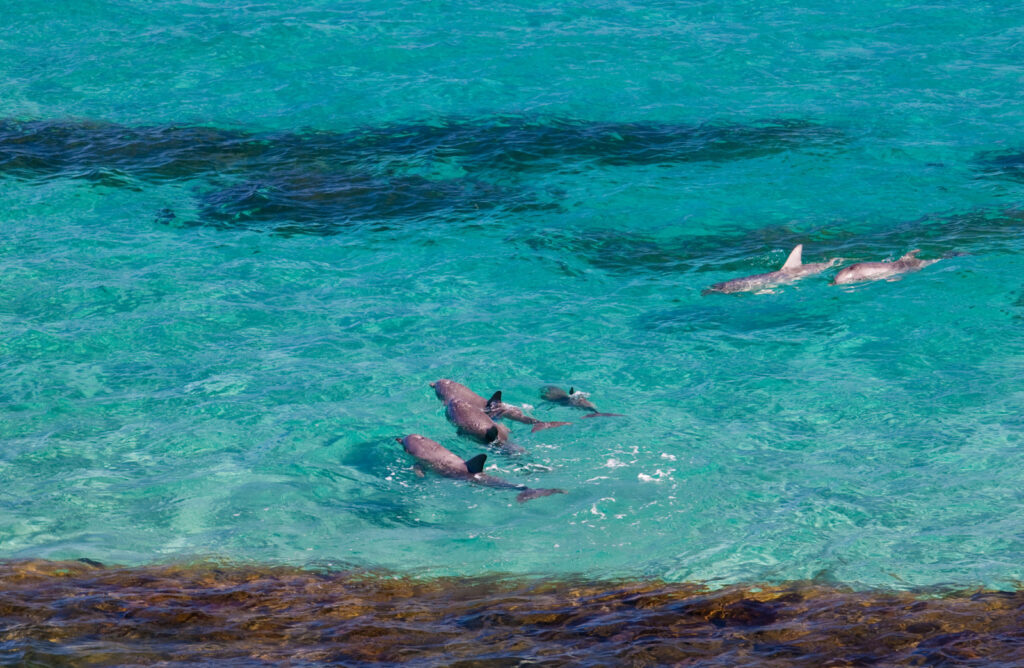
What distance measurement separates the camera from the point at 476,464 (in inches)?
393

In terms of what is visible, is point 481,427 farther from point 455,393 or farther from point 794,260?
point 794,260

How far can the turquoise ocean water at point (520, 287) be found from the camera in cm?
988

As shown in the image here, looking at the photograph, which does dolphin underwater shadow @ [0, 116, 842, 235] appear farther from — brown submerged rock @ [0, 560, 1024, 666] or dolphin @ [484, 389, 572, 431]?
brown submerged rock @ [0, 560, 1024, 666]

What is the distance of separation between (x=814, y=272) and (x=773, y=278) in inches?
36.4

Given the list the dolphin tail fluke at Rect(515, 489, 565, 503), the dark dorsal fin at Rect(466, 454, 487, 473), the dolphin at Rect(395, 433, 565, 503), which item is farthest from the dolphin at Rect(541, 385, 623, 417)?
the dark dorsal fin at Rect(466, 454, 487, 473)

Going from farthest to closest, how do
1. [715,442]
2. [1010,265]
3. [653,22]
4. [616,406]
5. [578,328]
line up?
[653,22], [1010,265], [578,328], [616,406], [715,442]

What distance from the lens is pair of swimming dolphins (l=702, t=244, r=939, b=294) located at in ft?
47.6

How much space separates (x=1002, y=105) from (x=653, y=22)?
9.71 meters

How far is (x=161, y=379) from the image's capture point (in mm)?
12766

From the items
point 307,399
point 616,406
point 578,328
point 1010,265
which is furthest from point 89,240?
point 1010,265

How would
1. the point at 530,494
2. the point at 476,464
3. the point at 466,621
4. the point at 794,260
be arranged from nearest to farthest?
the point at 466,621 → the point at 530,494 → the point at 476,464 → the point at 794,260

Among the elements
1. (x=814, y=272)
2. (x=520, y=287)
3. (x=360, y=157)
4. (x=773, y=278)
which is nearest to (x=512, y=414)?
(x=520, y=287)

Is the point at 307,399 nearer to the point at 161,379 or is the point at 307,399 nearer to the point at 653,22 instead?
the point at 161,379

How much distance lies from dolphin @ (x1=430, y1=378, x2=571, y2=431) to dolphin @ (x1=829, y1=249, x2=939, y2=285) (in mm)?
6027
